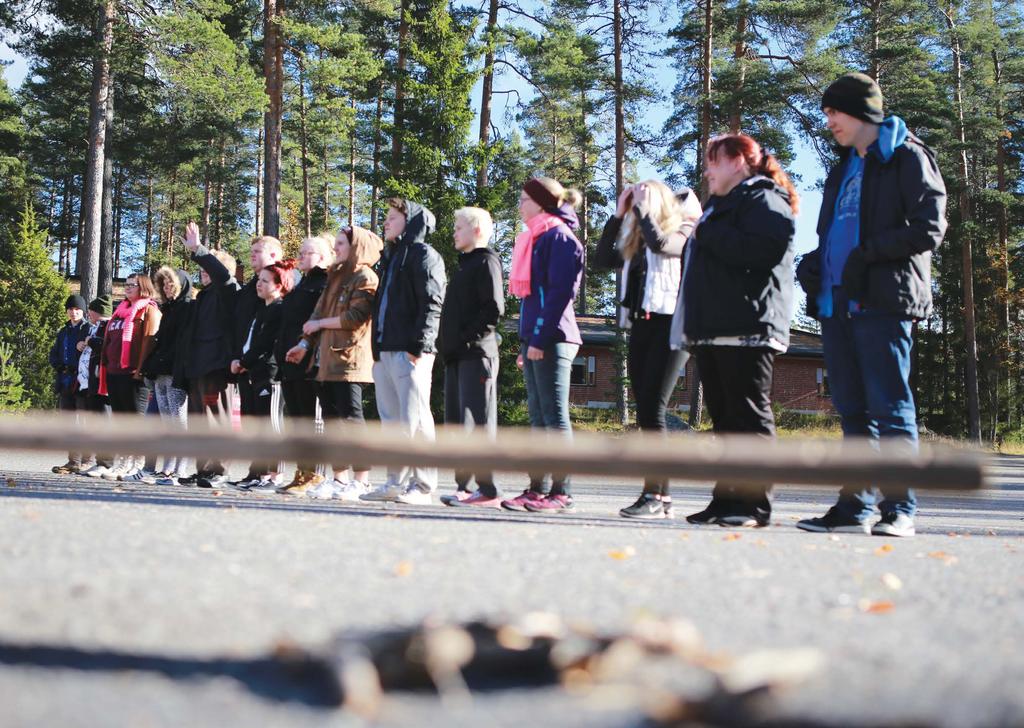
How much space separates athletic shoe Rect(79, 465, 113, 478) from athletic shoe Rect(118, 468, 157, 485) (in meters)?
0.41

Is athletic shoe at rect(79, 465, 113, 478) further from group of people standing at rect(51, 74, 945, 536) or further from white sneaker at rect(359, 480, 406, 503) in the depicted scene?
white sneaker at rect(359, 480, 406, 503)

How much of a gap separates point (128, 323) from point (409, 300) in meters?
4.28

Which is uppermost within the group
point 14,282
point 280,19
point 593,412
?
point 280,19

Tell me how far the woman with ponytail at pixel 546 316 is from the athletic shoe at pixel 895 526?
7.27ft

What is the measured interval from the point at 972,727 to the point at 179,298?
32.2 feet

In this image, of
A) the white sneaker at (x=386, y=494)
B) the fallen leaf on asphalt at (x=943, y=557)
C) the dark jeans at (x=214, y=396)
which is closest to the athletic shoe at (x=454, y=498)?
the white sneaker at (x=386, y=494)

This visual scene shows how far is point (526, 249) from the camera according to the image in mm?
7719

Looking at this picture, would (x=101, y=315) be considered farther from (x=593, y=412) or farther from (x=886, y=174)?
(x=593, y=412)

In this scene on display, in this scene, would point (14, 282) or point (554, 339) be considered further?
point (14, 282)

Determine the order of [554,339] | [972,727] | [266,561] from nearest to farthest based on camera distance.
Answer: [972,727], [266,561], [554,339]

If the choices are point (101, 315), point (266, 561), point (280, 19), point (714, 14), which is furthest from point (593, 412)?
point (266, 561)

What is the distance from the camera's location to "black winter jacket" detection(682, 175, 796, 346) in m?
6.09

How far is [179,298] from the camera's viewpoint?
35.0ft

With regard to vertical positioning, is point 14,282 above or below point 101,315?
above
